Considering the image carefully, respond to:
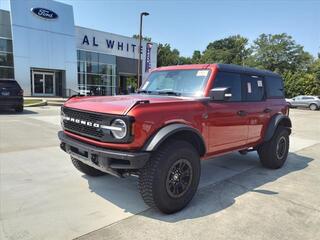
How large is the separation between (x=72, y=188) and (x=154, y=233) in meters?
1.81

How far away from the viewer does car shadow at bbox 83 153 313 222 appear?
3.84 metres

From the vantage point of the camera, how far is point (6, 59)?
80.4 feet

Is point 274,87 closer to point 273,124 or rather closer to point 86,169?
point 273,124

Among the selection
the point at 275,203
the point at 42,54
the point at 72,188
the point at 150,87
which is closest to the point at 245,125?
the point at 275,203

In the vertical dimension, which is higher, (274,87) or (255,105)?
(274,87)

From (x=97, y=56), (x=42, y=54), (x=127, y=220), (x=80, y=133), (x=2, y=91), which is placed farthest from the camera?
(x=97, y=56)

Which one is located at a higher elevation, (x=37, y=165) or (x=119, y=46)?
(x=119, y=46)

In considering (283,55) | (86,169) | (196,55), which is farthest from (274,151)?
(196,55)

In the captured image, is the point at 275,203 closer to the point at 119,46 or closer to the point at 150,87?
the point at 150,87

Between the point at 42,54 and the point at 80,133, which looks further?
the point at 42,54

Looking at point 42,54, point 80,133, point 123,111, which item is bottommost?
point 80,133

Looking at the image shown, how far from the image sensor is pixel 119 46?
33.3 meters

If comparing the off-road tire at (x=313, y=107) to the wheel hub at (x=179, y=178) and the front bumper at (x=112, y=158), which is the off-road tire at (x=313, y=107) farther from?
the front bumper at (x=112, y=158)

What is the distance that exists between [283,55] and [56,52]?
133ft
